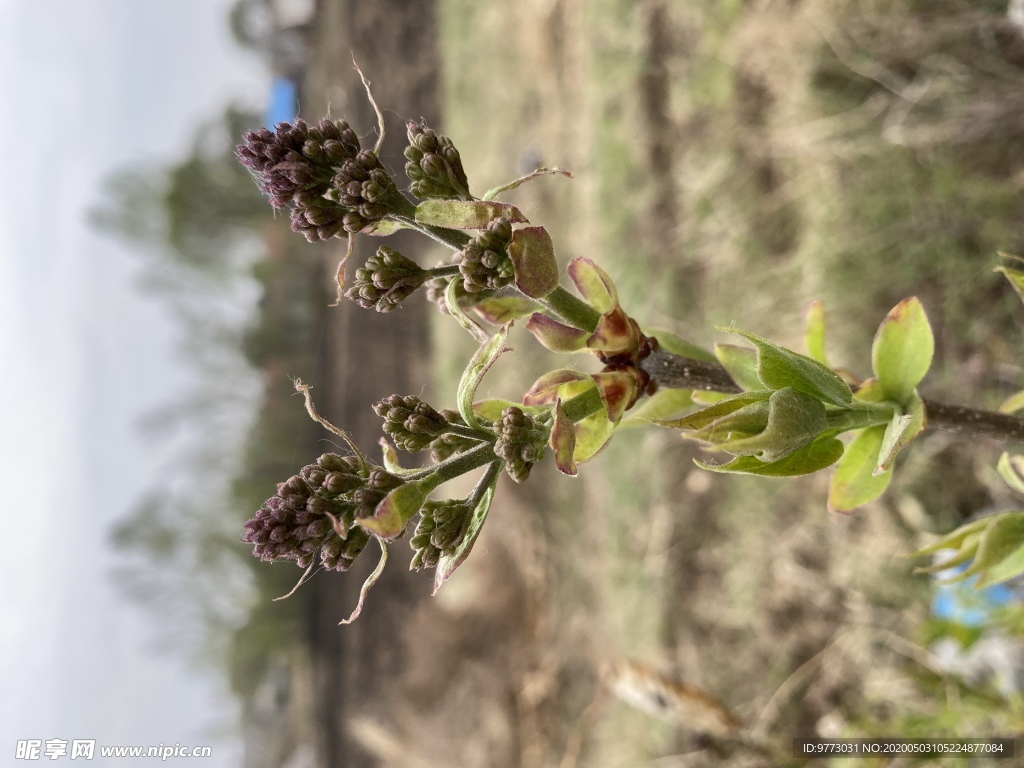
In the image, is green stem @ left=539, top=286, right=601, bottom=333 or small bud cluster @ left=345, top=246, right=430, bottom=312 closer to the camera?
small bud cluster @ left=345, top=246, right=430, bottom=312

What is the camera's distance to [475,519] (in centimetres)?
134

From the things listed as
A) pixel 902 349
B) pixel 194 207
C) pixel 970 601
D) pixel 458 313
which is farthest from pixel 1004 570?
pixel 194 207

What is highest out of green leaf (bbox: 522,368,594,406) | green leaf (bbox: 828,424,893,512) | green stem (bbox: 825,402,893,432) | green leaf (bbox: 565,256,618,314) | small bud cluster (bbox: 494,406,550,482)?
green leaf (bbox: 565,256,618,314)

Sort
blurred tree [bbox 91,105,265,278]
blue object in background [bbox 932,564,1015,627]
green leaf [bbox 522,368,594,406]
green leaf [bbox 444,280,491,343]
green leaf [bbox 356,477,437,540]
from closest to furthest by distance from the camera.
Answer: green leaf [bbox 356,477,437,540] < green leaf [bbox 444,280,491,343] < green leaf [bbox 522,368,594,406] < blue object in background [bbox 932,564,1015,627] < blurred tree [bbox 91,105,265,278]

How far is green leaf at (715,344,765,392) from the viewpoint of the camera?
160 cm

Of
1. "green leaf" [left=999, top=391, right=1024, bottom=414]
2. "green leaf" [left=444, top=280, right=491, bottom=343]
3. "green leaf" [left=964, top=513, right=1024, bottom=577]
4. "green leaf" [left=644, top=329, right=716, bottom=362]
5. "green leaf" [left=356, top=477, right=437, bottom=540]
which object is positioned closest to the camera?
"green leaf" [left=356, top=477, right=437, bottom=540]

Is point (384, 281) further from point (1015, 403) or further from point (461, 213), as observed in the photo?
point (1015, 403)

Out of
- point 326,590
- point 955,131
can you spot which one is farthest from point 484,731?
point 955,131

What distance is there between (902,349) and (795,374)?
36cm

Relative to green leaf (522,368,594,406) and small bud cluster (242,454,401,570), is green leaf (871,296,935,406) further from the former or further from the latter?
small bud cluster (242,454,401,570)

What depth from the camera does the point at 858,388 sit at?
169 cm

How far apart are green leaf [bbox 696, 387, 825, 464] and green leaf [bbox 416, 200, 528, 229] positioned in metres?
0.54

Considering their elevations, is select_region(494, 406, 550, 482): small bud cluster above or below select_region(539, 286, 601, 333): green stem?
below

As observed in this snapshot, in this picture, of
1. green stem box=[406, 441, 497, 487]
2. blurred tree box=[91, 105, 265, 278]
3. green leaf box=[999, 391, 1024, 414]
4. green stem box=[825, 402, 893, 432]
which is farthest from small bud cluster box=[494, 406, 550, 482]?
blurred tree box=[91, 105, 265, 278]
